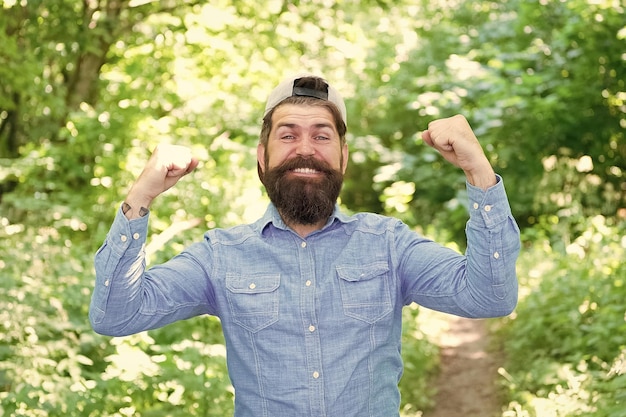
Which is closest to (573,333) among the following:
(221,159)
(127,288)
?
(221,159)

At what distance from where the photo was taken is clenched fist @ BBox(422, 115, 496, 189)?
2305mm

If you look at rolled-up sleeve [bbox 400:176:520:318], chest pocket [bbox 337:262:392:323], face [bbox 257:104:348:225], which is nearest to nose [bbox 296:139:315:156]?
face [bbox 257:104:348:225]

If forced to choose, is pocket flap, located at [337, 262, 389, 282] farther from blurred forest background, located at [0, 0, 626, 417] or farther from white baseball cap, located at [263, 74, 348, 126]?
blurred forest background, located at [0, 0, 626, 417]

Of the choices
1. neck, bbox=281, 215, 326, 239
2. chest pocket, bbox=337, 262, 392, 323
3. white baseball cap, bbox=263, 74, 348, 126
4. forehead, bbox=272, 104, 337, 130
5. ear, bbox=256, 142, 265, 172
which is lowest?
chest pocket, bbox=337, 262, 392, 323

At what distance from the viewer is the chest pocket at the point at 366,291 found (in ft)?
8.20

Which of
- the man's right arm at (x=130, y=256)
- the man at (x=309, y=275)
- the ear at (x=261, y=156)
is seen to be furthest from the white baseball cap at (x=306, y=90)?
the man's right arm at (x=130, y=256)

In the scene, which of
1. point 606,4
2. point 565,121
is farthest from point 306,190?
point 565,121

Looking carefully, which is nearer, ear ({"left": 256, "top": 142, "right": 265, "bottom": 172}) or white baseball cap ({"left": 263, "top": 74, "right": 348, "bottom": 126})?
white baseball cap ({"left": 263, "top": 74, "right": 348, "bottom": 126})

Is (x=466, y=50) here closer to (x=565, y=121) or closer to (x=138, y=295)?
(x=565, y=121)

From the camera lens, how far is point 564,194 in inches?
415

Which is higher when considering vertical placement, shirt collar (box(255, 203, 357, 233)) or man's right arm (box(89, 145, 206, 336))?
man's right arm (box(89, 145, 206, 336))

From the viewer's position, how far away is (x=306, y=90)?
275 centimetres

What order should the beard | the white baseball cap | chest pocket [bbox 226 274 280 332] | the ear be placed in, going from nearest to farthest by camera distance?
chest pocket [bbox 226 274 280 332]
the beard
the white baseball cap
the ear

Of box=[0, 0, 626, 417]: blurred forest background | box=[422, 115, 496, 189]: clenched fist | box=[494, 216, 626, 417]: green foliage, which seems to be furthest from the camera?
box=[494, 216, 626, 417]: green foliage
